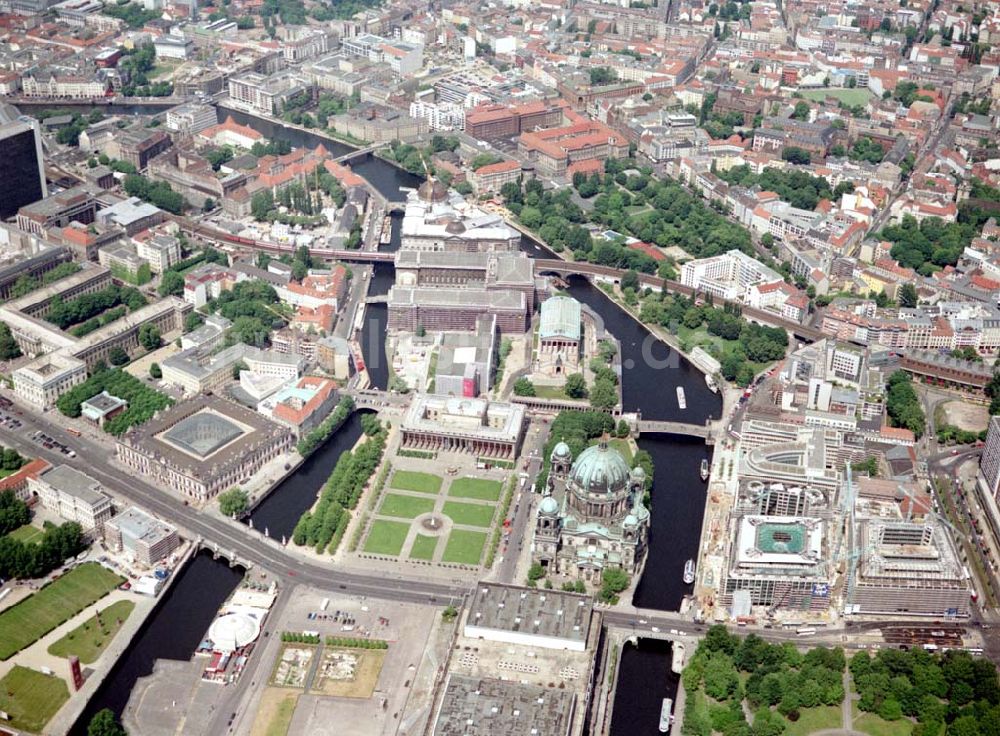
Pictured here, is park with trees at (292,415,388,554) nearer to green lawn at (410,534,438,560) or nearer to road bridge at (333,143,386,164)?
green lawn at (410,534,438,560)

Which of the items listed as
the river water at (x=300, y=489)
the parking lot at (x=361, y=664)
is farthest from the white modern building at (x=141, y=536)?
the parking lot at (x=361, y=664)

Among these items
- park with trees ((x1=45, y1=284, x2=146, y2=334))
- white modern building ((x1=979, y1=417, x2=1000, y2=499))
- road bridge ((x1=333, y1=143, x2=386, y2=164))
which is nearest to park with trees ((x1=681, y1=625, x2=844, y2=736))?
white modern building ((x1=979, y1=417, x2=1000, y2=499))

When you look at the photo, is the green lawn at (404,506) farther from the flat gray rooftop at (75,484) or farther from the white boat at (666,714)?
the white boat at (666,714)

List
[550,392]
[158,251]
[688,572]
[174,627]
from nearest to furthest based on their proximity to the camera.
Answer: [174,627] < [688,572] < [550,392] < [158,251]

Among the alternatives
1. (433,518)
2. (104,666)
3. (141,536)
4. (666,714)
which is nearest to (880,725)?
(666,714)

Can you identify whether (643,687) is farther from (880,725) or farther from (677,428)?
(677,428)

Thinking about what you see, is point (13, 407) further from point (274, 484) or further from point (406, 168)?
point (406, 168)
